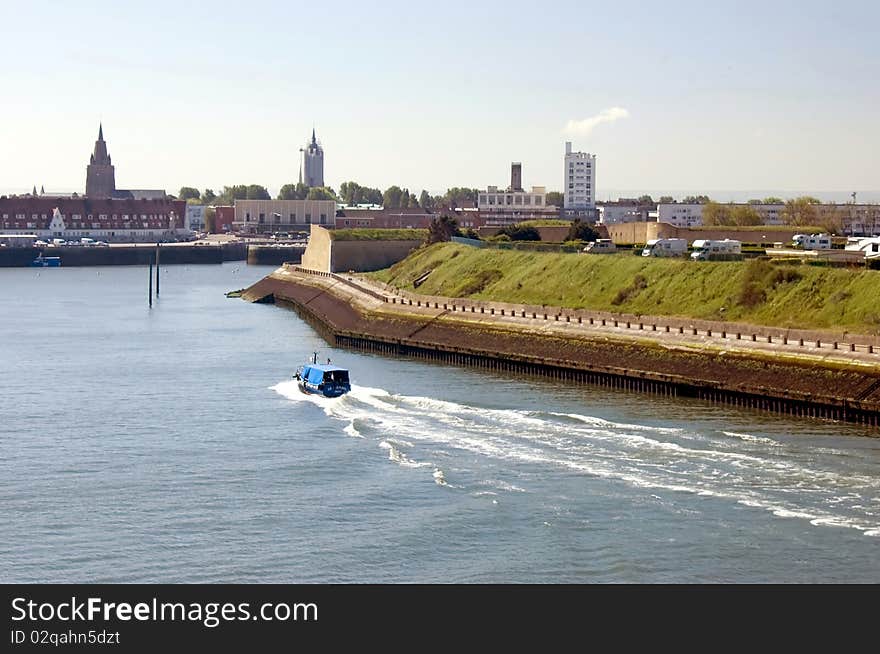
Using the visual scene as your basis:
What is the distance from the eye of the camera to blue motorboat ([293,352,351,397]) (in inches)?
2515

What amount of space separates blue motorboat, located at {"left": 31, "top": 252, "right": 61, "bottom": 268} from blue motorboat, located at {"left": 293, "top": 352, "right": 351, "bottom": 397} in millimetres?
138546

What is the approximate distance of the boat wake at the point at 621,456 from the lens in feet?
141

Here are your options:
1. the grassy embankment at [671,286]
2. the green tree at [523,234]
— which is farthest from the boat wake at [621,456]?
the green tree at [523,234]

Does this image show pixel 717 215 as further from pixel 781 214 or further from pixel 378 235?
pixel 378 235

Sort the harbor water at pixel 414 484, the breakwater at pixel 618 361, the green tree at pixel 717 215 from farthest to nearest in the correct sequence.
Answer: the green tree at pixel 717 215
the breakwater at pixel 618 361
the harbor water at pixel 414 484

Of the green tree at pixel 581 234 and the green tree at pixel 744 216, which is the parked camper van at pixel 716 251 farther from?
the green tree at pixel 744 216

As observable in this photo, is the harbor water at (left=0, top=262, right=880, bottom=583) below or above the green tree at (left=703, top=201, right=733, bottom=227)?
below

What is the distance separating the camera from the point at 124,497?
43281mm

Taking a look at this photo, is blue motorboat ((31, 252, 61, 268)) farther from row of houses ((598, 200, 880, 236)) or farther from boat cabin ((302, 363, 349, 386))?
boat cabin ((302, 363, 349, 386))

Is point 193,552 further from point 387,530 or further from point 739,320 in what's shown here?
point 739,320

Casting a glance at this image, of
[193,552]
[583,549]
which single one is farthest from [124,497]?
[583,549]

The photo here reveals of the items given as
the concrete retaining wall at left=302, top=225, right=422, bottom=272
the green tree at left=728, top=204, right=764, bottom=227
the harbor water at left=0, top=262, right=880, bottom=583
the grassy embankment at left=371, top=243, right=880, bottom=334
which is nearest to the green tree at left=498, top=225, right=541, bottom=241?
the concrete retaining wall at left=302, top=225, right=422, bottom=272

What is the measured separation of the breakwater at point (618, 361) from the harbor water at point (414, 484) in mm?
1836

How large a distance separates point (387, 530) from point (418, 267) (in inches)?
3030
